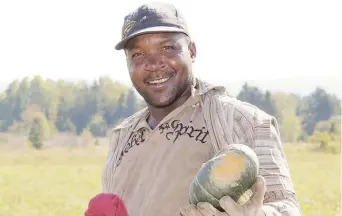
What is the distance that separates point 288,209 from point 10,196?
33350 millimetres

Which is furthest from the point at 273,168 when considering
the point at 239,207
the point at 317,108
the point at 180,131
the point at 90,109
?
the point at 90,109

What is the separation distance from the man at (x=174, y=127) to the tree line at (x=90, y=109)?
5205 cm

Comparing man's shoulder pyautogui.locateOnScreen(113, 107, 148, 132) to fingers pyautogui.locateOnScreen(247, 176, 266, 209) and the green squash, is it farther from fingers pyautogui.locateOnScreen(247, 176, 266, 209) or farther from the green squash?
fingers pyautogui.locateOnScreen(247, 176, 266, 209)

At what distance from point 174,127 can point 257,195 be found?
874mm

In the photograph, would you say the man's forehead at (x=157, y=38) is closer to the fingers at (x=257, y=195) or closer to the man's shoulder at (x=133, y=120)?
the man's shoulder at (x=133, y=120)

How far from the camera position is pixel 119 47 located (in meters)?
3.77

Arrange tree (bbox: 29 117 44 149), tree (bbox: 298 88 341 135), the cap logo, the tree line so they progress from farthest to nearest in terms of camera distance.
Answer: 1. tree (bbox: 29 117 44 149)
2. the tree line
3. tree (bbox: 298 88 341 135)
4. the cap logo

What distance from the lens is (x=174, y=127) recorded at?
367 centimetres

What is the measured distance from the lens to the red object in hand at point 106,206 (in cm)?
331

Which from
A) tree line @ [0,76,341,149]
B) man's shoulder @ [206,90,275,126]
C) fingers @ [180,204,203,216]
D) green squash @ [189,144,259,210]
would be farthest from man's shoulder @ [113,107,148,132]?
tree line @ [0,76,341,149]

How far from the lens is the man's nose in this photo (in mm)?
3564

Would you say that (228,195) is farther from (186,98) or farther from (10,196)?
(10,196)

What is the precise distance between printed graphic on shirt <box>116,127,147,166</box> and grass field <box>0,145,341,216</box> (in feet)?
77.0

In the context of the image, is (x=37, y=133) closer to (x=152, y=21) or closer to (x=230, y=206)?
(x=152, y=21)
